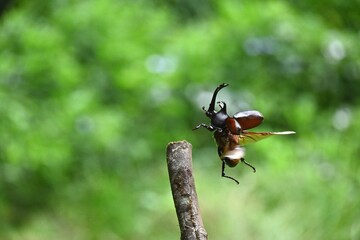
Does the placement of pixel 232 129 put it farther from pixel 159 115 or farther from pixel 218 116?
pixel 159 115

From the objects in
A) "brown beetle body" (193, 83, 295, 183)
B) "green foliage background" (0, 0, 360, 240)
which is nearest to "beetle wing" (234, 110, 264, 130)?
"brown beetle body" (193, 83, 295, 183)

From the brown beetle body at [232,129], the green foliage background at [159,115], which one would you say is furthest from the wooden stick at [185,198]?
the green foliage background at [159,115]

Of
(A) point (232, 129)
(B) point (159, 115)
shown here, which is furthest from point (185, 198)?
(B) point (159, 115)

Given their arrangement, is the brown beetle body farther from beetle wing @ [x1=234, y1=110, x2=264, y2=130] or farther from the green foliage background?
the green foliage background

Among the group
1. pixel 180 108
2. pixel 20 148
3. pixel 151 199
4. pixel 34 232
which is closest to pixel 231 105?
pixel 180 108

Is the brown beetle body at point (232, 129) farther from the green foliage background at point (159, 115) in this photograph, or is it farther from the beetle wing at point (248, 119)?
the green foliage background at point (159, 115)

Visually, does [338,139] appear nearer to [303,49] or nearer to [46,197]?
[303,49]
